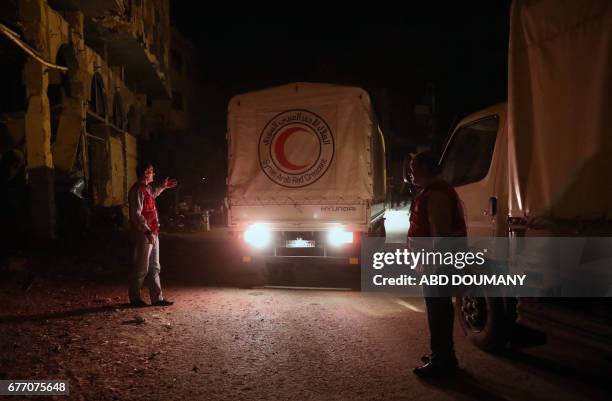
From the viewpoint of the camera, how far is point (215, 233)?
61.7 feet

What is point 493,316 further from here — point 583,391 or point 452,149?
point 452,149

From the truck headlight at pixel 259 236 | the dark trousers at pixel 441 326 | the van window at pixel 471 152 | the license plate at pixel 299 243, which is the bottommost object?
the dark trousers at pixel 441 326

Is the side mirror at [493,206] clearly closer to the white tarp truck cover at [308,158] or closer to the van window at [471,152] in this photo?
the van window at [471,152]

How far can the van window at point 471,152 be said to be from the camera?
17.6ft

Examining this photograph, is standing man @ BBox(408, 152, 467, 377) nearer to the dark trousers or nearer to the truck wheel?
the dark trousers

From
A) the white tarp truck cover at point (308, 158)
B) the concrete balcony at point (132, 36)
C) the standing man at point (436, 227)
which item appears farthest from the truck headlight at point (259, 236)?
the concrete balcony at point (132, 36)

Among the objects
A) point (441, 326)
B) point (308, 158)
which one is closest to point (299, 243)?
point (308, 158)

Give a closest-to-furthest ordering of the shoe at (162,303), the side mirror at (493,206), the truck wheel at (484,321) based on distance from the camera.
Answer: the truck wheel at (484,321), the side mirror at (493,206), the shoe at (162,303)

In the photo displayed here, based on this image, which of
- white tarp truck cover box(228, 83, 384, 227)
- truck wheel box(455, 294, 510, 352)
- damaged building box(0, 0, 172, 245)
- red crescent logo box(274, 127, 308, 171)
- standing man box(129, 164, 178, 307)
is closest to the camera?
truck wheel box(455, 294, 510, 352)

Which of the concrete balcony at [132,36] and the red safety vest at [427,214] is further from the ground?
the concrete balcony at [132,36]

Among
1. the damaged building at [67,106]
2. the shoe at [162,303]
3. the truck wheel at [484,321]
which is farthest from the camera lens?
the damaged building at [67,106]

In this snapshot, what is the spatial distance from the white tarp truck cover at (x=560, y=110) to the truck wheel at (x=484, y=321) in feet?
3.90

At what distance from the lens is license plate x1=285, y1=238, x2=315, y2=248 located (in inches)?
320

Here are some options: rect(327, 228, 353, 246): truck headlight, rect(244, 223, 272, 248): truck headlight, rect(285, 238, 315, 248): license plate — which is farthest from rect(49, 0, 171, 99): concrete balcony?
rect(327, 228, 353, 246): truck headlight
